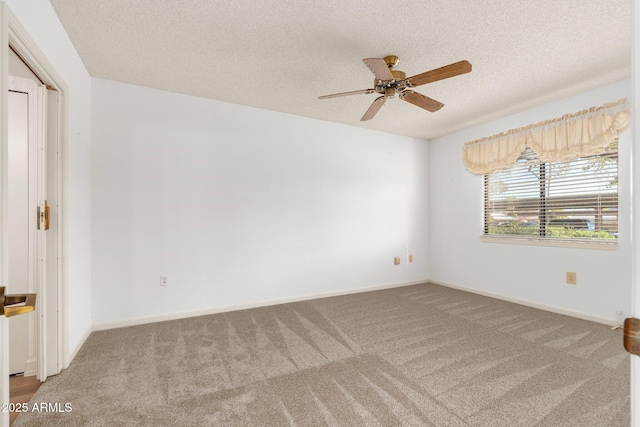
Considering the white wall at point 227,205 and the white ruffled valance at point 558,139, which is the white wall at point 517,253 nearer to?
the white ruffled valance at point 558,139

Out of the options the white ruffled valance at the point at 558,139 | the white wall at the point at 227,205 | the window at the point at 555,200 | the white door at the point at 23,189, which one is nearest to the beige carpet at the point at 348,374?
the white wall at the point at 227,205

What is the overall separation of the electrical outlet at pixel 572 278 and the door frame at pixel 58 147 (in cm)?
450

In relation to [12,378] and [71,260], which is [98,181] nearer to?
[71,260]

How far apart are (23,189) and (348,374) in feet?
8.57

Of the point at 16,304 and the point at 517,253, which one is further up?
the point at 16,304

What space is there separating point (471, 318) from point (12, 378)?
3950 mm

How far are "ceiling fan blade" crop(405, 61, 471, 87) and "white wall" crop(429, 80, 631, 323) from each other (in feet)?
7.22

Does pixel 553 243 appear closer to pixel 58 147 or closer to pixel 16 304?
pixel 16 304

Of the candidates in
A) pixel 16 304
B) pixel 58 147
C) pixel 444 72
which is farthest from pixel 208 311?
pixel 444 72

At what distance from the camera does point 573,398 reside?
1731 millimetres

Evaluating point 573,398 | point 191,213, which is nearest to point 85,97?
point 191,213

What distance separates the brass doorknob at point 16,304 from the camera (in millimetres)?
849

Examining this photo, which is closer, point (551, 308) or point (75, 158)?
point (75, 158)

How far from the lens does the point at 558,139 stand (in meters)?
3.25
